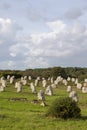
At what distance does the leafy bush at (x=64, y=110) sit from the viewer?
97.2ft

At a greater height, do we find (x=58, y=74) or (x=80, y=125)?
(x=58, y=74)

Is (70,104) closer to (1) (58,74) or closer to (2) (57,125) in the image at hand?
(2) (57,125)

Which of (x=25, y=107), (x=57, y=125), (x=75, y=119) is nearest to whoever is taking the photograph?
(x=57, y=125)

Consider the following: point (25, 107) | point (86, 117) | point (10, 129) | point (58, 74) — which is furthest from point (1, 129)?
point (58, 74)

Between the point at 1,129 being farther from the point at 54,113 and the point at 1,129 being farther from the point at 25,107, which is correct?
the point at 25,107

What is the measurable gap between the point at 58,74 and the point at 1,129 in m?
72.2

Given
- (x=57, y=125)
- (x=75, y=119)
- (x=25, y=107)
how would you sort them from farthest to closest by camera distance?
1. (x=25, y=107)
2. (x=75, y=119)
3. (x=57, y=125)

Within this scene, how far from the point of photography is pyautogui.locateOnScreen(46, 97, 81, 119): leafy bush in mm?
29620

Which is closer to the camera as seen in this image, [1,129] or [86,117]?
[1,129]

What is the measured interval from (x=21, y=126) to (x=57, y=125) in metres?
2.26

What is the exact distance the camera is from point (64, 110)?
2967 centimetres

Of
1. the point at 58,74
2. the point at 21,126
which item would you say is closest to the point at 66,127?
the point at 21,126

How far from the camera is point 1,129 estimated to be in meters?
25.4

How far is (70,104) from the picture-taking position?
30234 mm
